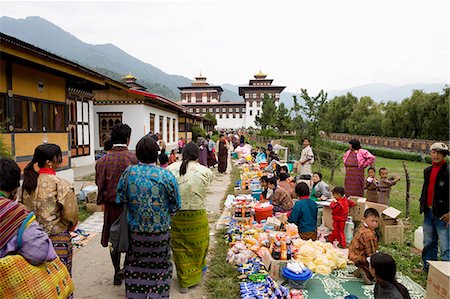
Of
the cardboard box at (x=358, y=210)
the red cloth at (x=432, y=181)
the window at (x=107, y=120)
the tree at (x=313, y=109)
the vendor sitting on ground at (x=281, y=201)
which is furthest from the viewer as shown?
the window at (x=107, y=120)

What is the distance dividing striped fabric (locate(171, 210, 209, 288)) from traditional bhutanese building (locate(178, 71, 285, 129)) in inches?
2336

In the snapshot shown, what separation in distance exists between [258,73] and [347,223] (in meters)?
63.5

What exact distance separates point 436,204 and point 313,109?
Answer: 8.04 metres

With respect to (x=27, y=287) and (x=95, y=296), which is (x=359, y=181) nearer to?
(x=95, y=296)

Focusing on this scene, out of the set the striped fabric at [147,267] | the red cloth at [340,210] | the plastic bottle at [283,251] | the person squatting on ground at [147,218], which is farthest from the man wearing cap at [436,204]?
the striped fabric at [147,267]

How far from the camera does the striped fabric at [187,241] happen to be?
11.6 feet

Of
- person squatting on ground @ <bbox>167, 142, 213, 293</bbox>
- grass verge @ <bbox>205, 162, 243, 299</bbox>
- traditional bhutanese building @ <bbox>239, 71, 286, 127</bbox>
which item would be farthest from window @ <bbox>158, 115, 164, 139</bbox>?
traditional bhutanese building @ <bbox>239, 71, 286, 127</bbox>

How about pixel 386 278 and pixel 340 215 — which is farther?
pixel 340 215

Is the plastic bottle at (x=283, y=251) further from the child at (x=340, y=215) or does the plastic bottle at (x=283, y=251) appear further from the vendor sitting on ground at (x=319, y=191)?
the vendor sitting on ground at (x=319, y=191)

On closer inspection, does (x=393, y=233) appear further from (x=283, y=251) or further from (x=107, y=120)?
(x=107, y=120)

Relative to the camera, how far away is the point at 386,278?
2.62 m

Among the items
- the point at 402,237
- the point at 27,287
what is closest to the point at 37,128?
the point at 27,287

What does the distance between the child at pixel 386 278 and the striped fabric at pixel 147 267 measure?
1998mm

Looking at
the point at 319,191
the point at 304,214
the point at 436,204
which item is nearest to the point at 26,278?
the point at 304,214
